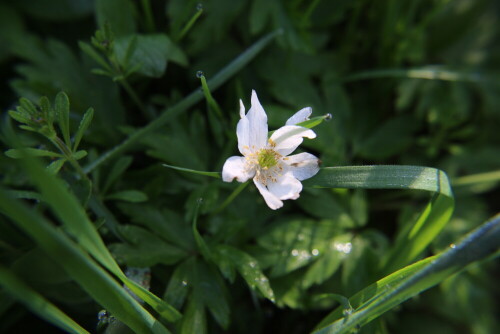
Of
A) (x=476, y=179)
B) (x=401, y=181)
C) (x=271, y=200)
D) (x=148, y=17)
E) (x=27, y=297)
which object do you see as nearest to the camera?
(x=27, y=297)

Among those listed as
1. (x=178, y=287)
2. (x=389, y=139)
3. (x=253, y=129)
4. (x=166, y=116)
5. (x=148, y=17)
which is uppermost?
(x=148, y=17)

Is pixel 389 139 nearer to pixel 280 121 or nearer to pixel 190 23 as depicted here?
pixel 280 121

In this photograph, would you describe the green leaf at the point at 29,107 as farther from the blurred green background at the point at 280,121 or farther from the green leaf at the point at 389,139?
the green leaf at the point at 389,139

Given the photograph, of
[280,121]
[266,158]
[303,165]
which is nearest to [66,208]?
[266,158]

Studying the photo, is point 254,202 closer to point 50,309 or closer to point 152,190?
point 152,190

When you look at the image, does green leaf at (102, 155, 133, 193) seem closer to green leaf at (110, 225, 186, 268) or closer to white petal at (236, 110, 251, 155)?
green leaf at (110, 225, 186, 268)

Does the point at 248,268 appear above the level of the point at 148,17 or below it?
below

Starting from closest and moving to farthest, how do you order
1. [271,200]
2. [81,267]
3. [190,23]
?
[81,267], [271,200], [190,23]
